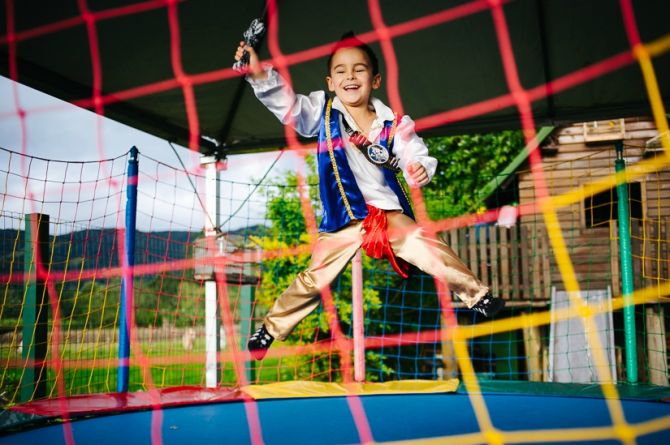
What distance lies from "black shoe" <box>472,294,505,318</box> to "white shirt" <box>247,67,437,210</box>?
0.32 metres

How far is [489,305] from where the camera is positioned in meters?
1.39

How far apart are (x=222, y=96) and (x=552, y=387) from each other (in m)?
2.24

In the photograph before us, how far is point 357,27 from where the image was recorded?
9.13 ft

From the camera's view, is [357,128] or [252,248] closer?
[357,128]

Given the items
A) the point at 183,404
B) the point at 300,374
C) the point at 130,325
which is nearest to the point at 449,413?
the point at 183,404

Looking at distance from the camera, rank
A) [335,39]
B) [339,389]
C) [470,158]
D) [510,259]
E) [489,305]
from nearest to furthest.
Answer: [489,305] → [339,389] → [335,39] → [510,259] → [470,158]

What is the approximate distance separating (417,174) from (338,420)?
102cm

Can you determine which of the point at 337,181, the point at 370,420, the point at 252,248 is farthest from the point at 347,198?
the point at 252,248

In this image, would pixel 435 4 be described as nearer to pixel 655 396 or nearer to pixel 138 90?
pixel 138 90

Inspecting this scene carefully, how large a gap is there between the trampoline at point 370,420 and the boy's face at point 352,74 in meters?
0.96

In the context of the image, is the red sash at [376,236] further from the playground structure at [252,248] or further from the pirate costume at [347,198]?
the playground structure at [252,248]

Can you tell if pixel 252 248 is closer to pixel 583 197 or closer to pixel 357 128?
pixel 583 197

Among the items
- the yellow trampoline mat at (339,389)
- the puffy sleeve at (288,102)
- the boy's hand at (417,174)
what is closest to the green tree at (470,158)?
the yellow trampoline mat at (339,389)

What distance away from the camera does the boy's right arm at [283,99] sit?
4.84ft
